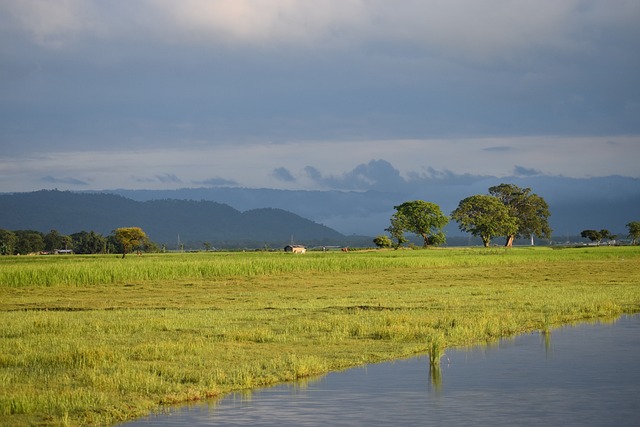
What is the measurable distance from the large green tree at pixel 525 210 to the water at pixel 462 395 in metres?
144

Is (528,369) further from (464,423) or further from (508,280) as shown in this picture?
(508,280)

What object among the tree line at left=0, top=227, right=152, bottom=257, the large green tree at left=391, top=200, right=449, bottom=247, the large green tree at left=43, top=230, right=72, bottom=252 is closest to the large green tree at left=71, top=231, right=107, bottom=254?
the tree line at left=0, top=227, right=152, bottom=257

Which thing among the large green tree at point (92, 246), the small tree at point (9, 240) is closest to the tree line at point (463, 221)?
the large green tree at point (92, 246)

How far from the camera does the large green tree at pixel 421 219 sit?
152375mm

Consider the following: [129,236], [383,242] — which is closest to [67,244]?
[129,236]

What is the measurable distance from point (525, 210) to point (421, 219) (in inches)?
993

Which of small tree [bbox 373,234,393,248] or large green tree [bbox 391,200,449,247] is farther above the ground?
large green tree [bbox 391,200,449,247]

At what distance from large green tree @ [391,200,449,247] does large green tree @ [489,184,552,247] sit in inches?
658

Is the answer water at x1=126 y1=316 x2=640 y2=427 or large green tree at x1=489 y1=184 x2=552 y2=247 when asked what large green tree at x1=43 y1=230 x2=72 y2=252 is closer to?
large green tree at x1=489 y1=184 x2=552 y2=247

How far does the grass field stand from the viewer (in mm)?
18109

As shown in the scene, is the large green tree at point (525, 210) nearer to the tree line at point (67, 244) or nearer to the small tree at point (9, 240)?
the tree line at point (67, 244)

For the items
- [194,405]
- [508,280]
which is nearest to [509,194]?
[508,280]

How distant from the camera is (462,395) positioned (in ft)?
59.6

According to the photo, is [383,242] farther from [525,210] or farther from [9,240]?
[9,240]
